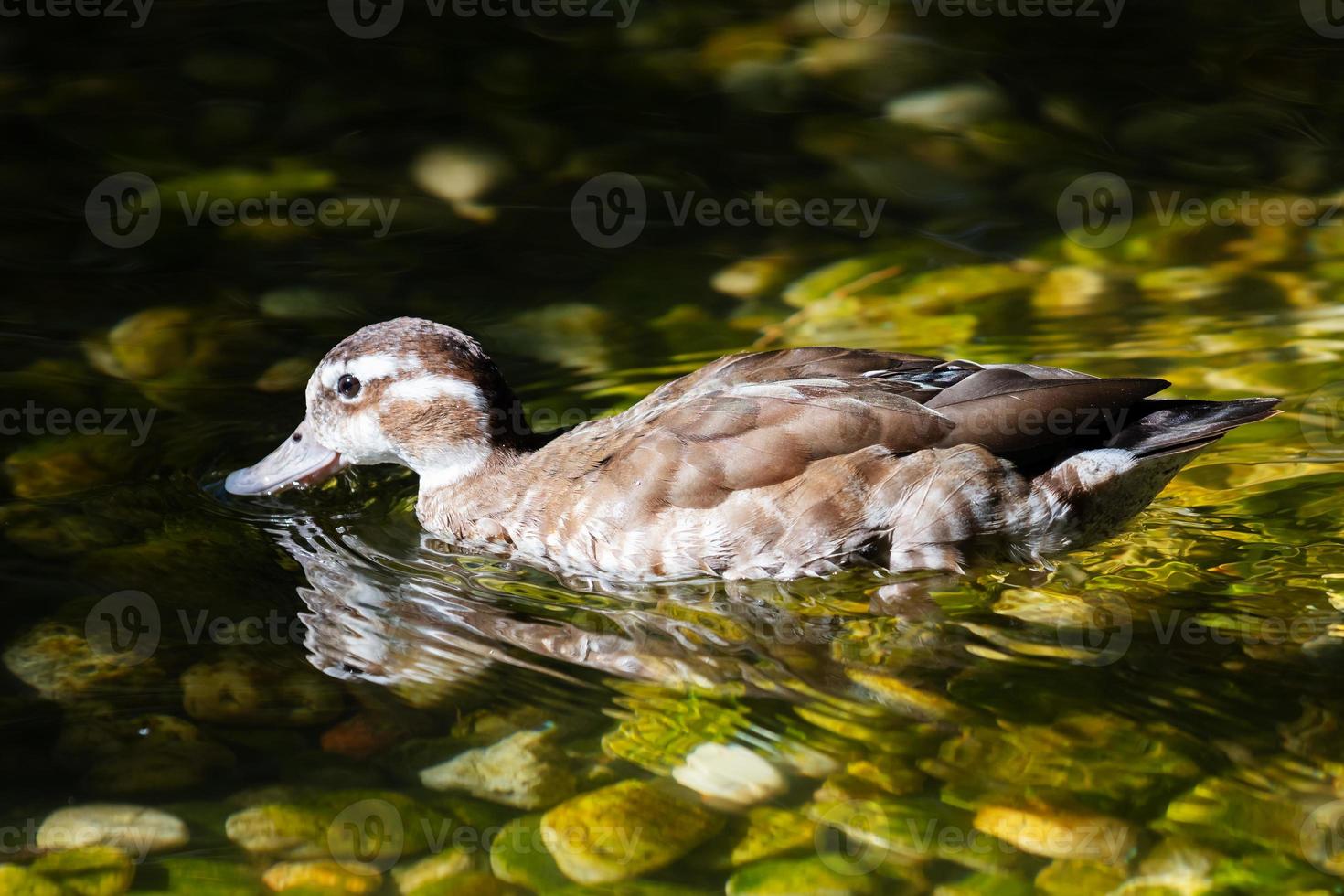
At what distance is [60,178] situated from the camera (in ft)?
28.8

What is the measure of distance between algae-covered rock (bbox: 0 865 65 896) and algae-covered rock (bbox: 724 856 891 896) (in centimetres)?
212

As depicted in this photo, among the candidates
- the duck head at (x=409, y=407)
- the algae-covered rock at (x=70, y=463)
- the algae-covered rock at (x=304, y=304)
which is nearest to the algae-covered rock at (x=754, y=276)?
the algae-covered rock at (x=304, y=304)

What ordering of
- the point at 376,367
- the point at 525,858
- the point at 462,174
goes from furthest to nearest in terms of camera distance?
the point at 462,174
the point at 376,367
the point at 525,858

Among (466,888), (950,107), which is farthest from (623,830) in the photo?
(950,107)

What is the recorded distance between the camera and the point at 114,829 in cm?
468

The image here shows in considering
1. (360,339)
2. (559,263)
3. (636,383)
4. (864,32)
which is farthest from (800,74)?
(360,339)

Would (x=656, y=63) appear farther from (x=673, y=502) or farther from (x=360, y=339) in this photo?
(x=673, y=502)

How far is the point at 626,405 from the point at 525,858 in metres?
3.29

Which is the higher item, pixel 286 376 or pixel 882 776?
pixel 286 376

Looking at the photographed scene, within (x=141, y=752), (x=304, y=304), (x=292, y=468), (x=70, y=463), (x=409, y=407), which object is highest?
(x=304, y=304)

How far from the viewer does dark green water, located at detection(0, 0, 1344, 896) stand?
467 centimetres

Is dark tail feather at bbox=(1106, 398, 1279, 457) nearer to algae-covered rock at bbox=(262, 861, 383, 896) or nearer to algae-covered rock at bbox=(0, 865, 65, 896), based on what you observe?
algae-covered rock at bbox=(262, 861, 383, 896)

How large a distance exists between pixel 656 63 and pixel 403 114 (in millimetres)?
1835

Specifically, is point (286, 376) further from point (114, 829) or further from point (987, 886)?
point (987, 886)
